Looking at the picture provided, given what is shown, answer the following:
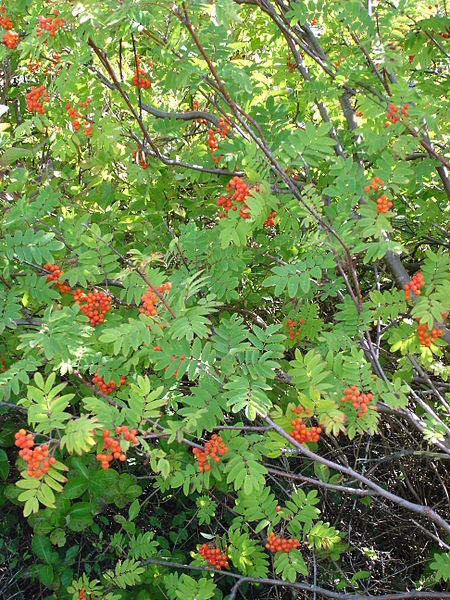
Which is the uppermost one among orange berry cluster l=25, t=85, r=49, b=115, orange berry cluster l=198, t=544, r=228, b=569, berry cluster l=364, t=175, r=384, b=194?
orange berry cluster l=25, t=85, r=49, b=115

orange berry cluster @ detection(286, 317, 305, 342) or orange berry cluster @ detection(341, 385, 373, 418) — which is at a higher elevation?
orange berry cluster @ detection(341, 385, 373, 418)

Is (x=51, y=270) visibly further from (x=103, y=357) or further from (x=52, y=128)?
(x=52, y=128)

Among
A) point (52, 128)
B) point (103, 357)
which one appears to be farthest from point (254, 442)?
point (52, 128)

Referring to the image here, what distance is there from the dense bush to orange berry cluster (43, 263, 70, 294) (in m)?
0.01

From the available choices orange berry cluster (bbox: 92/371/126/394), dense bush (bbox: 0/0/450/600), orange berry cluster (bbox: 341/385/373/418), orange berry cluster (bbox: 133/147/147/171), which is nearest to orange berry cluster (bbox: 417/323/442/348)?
dense bush (bbox: 0/0/450/600)

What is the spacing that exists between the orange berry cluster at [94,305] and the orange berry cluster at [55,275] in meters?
0.17

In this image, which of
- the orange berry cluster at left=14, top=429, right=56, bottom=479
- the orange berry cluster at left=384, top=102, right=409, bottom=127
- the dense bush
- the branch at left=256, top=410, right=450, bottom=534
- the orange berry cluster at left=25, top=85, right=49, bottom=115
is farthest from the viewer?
the orange berry cluster at left=25, top=85, right=49, bottom=115

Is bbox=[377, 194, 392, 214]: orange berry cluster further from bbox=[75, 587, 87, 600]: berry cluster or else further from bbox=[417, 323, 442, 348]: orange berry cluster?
bbox=[75, 587, 87, 600]: berry cluster

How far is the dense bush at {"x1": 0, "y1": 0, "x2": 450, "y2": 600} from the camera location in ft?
7.40

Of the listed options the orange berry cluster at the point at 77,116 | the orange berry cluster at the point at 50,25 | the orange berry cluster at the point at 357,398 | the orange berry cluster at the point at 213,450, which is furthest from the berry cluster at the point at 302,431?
the orange berry cluster at the point at 50,25

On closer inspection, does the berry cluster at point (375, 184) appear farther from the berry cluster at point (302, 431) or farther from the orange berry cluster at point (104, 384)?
the orange berry cluster at point (104, 384)

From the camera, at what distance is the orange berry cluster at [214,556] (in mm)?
3027

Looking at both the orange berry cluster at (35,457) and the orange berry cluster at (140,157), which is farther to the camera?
the orange berry cluster at (140,157)

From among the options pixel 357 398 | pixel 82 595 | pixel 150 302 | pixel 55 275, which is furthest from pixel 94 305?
pixel 82 595
